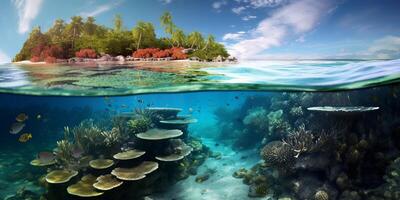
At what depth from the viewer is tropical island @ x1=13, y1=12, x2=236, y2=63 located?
862cm

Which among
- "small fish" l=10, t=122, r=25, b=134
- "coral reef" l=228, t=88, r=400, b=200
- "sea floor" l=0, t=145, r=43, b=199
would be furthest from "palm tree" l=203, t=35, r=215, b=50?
"sea floor" l=0, t=145, r=43, b=199

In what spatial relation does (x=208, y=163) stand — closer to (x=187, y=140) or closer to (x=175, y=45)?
(x=187, y=140)

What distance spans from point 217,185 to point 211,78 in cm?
444

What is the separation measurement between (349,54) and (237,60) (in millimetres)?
3464

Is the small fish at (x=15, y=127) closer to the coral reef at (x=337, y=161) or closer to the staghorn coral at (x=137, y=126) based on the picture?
the staghorn coral at (x=137, y=126)

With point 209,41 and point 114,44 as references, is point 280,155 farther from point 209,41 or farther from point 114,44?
point 114,44

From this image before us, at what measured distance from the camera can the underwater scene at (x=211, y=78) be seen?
8.41 m

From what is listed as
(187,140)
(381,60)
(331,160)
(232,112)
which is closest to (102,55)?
(187,140)

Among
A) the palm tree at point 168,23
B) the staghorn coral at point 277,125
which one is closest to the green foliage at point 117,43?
the palm tree at point 168,23

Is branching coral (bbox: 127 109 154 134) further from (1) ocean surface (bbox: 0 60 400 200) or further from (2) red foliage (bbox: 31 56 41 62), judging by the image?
(2) red foliage (bbox: 31 56 41 62)

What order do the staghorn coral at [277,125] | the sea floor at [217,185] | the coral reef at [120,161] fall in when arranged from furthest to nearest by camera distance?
the staghorn coral at [277,125] → the sea floor at [217,185] → the coral reef at [120,161]

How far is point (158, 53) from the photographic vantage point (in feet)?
30.2

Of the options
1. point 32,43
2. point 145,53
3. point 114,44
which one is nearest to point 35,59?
point 32,43

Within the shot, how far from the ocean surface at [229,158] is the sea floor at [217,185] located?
0.14 feet
